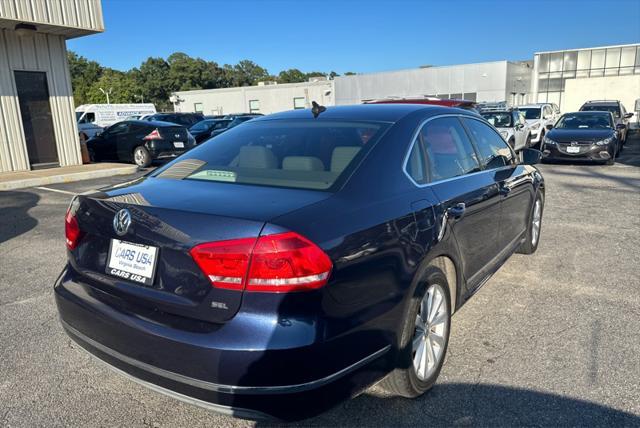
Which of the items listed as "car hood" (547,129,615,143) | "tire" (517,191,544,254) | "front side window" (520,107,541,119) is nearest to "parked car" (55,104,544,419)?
"tire" (517,191,544,254)

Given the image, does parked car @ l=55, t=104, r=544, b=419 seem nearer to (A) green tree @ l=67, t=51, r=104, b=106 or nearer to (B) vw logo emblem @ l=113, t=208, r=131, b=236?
(B) vw logo emblem @ l=113, t=208, r=131, b=236

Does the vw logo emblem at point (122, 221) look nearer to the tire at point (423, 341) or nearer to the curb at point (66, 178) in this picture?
the tire at point (423, 341)

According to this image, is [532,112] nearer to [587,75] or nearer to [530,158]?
[530,158]

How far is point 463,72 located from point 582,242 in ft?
123

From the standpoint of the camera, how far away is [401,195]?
105 inches

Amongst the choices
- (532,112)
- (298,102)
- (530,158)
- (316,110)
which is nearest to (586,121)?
(532,112)

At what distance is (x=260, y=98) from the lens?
49688 millimetres

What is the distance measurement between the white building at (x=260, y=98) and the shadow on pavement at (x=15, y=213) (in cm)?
3552

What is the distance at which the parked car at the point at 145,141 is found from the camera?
13906 millimetres

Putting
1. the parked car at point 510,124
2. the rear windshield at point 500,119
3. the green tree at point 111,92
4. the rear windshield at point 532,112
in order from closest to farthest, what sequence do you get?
the parked car at point 510,124, the rear windshield at point 500,119, the rear windshield at point 532,112, the green tree at point 111,92

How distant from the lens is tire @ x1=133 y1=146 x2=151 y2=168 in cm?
1389

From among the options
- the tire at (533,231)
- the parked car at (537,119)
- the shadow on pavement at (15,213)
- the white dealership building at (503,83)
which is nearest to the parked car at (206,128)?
the shadow on pavement at (15,213)

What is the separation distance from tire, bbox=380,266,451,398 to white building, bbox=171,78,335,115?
41.5m

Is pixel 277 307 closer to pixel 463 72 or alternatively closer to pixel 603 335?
pixel 603 335
